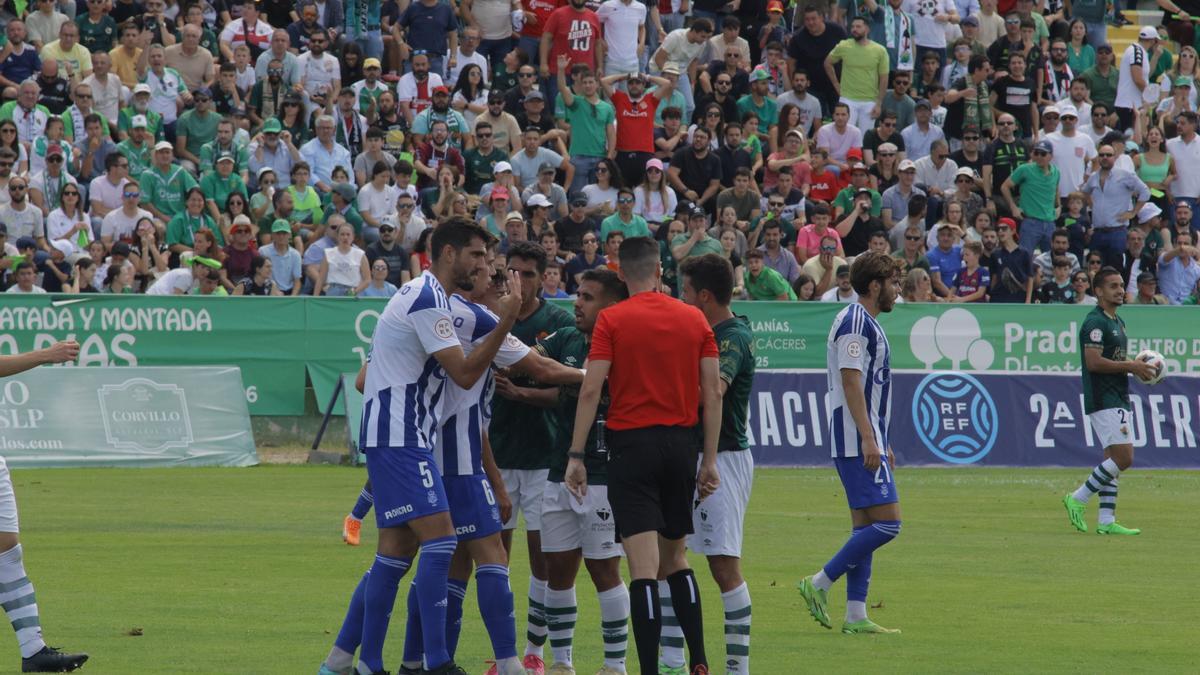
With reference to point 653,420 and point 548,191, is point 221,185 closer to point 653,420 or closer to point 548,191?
point 548,191

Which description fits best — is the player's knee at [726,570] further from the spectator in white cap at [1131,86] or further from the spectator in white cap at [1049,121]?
the spectator in white cap at [1131,86]

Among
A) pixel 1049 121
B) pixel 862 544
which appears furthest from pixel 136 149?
pixel 862 544

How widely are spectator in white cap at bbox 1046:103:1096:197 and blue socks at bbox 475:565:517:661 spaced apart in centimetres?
2334

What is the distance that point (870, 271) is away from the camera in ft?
36.6

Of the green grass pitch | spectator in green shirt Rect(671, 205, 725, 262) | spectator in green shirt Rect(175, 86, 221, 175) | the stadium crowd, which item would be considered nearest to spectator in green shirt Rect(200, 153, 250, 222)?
the stadium crowd

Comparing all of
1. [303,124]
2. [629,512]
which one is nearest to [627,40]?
[303,124]

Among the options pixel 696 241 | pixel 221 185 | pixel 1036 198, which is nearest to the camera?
pixel 696 241

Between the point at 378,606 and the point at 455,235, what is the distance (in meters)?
1.93

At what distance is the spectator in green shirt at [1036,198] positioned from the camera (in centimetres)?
2944

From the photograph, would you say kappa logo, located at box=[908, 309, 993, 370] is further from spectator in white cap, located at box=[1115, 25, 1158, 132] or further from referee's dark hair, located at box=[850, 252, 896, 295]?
referee's dark hair, located at box=[850, 252, 896, 295]

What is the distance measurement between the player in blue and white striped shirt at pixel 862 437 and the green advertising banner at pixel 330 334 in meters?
13.3

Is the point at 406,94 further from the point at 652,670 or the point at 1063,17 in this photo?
the point at 652,670

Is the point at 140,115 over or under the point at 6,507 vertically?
under

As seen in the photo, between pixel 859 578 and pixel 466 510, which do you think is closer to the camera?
pixel 466 510
